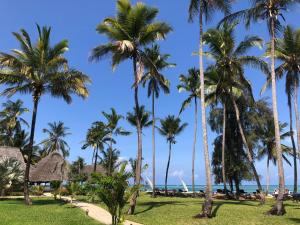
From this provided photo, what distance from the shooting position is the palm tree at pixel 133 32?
783 inches

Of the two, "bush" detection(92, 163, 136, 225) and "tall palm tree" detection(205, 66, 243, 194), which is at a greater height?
"tall palm tree" detection(205, 66, 243, 194)

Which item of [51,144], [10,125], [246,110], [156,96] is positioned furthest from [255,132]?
[51,144]

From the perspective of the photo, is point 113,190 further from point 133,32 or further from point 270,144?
point 270,144

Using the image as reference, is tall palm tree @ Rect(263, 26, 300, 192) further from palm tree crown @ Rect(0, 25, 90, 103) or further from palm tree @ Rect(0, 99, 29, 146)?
palm tree @ Rect(0, 99, 29, 146)

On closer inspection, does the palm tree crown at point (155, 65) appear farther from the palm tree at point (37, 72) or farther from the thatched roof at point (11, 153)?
the thatched roof at point (11, 153)

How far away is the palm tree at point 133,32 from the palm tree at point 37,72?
4.30 m

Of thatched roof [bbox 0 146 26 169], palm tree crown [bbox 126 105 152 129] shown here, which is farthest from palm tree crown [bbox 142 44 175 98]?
thatched roof [bbox 0 146 26 169]

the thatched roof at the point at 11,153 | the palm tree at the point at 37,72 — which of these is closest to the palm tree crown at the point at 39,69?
the palm tree at the point at 37,72

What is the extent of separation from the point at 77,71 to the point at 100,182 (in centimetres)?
1401

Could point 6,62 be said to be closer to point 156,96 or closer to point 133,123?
point 156,96

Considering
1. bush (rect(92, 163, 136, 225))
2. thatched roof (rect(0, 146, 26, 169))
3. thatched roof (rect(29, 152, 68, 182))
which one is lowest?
bush (rect(92, 163, 136, 225))

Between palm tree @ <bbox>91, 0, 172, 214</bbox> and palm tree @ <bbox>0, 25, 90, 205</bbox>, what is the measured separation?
14.1 ft

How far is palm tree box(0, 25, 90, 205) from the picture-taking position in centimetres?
2350

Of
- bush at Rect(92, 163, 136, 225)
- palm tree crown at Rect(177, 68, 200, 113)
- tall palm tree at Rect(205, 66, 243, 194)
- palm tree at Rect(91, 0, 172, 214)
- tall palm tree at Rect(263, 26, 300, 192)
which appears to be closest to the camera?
bush at Rect(92, 163, 136, 225)
